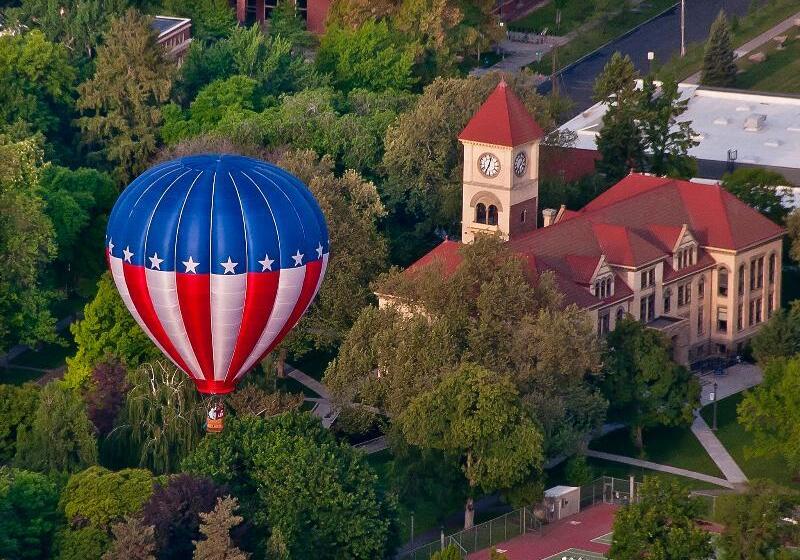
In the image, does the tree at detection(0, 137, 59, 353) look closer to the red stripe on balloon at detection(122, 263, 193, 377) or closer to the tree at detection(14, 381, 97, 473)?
the red stripe on balloon at detection(122, 263, 193, 377)

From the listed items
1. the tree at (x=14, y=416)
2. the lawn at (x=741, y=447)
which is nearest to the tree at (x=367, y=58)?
the lawn at (x=741, y=447)

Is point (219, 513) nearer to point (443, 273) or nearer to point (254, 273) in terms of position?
point (254, 273)

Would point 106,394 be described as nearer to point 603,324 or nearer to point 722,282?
point 603,324

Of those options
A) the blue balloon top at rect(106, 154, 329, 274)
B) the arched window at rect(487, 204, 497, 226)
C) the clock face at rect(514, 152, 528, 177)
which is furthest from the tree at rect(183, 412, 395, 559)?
the clock face at rect(514, 152, 528, 177)

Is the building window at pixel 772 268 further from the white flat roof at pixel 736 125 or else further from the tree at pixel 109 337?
the tree at pixel 109 337

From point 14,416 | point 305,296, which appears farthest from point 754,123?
point 14,416

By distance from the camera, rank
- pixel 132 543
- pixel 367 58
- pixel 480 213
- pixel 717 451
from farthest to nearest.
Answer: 1. pixel 367 58
2. pixel 480 213
3. pixel 717 451
4. pixel 132 543

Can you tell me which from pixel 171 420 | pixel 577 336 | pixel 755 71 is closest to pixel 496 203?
pixel 577 336
